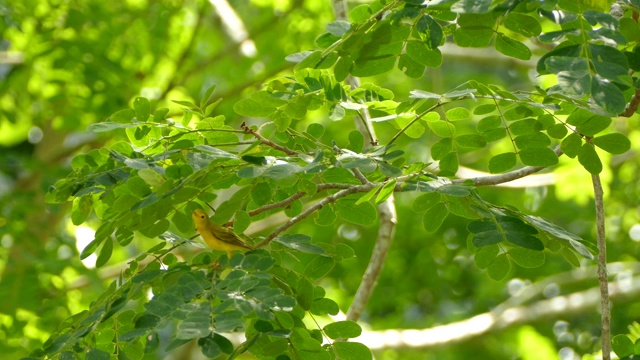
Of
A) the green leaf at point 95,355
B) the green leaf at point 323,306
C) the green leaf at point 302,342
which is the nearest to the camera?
the green leaf at point 95,355

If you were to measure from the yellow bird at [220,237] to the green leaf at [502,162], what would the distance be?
0.80 meters

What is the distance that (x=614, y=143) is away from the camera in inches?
86.0

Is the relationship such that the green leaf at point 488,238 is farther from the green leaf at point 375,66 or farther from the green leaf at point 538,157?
the green leaf at point 375,66

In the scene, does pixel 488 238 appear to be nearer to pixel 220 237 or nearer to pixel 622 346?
pixel 622 346

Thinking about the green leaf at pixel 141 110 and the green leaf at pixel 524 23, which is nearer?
the green leaf at pixel 524 23

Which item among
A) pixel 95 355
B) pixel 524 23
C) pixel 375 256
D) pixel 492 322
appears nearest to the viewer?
pixel 95 355

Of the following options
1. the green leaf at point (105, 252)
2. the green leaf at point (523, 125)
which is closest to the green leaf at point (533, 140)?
the green leaf at point (523, 125)

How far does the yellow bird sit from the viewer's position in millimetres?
1947

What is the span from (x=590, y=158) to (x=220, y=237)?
99cm

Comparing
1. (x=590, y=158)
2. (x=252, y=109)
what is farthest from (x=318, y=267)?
(x=590, y=158)

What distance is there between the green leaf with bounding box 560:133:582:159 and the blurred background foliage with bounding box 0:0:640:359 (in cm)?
246

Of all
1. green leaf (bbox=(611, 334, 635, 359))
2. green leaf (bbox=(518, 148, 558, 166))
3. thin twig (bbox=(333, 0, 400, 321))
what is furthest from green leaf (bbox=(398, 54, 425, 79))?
thin twig (bbox=(333, 0, 400, 321))

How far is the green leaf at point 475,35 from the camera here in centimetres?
204

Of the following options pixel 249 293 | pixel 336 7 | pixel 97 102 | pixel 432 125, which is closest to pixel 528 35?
pixel 432 125
